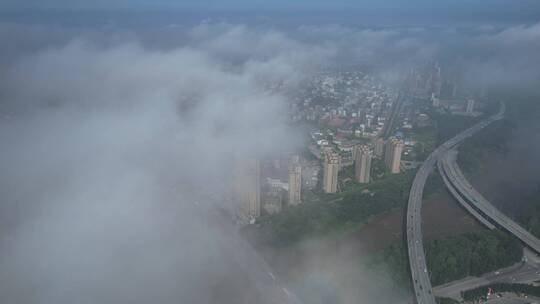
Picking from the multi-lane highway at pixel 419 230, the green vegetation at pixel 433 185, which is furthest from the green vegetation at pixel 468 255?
the green vegetation at pixel 433 185

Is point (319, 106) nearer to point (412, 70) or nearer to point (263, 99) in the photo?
point (263, 99)

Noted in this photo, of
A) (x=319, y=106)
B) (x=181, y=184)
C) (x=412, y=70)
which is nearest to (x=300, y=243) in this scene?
(x=181, y=184)

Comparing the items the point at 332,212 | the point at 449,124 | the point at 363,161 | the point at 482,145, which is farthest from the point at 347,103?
the point at 332,212

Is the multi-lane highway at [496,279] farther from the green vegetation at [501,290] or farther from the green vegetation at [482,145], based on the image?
the green vegetation at [482,145]

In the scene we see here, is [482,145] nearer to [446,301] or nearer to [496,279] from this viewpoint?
[496,279]

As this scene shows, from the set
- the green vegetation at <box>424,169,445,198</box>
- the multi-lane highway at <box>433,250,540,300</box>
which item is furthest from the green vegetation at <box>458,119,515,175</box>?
the multi-lane highway at <box>433,250,540,300</box>

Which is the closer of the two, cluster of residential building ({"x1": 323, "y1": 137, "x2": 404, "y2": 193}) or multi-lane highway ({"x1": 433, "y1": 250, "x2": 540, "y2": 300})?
multi-lane highway ({"x1": 433, "y1": 250, "x2": 540, "y2": 300})

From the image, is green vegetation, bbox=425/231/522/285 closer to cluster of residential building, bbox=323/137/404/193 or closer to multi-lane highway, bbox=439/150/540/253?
multi-lane highway, bbox=439/150/540/253
